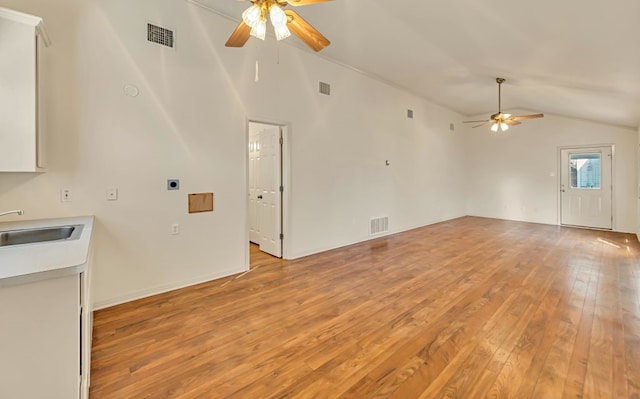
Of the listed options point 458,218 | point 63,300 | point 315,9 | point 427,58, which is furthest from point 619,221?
point 63,300

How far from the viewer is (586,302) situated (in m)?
3.14

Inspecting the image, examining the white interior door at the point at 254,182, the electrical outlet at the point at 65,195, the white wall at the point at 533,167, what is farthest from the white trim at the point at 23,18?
the white wall at the point at 533,167

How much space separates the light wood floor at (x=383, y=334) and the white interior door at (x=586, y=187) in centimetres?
366

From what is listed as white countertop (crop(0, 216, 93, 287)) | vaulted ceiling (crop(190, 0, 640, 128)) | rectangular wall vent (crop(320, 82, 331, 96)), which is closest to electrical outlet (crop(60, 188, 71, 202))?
white countertop (crop(0, 216, 93, 287))

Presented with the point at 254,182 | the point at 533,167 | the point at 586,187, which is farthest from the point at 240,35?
the point at 586,187

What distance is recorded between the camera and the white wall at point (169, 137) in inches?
110

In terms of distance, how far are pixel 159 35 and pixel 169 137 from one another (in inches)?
45.1

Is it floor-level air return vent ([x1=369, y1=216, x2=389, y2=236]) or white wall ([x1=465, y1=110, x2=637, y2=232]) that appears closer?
floor-level air return vent ([x1=369, y1=216, x2=389, y2=236])

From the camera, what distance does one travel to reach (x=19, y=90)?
2.21 metres

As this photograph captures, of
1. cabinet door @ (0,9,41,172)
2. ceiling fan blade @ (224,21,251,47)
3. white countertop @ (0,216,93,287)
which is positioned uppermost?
ceiling fan blade @ (224,21,251,47)

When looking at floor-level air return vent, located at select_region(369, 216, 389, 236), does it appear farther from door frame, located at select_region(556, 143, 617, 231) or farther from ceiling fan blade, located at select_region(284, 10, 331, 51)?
door frame, located at select_region(556, 143, 617, 231)

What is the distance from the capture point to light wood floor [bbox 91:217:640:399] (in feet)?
6.27

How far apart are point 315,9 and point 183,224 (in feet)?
10.1

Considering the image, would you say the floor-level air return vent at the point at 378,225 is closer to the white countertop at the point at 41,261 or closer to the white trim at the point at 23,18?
the white countertop at the point at 41,261
